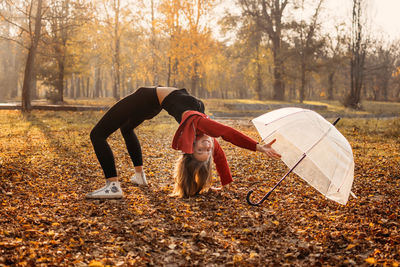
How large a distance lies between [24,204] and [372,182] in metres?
5.41

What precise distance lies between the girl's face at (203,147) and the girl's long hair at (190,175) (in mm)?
102

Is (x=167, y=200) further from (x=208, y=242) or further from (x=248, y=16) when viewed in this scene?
(x=248, y=16)

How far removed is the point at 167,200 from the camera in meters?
4.62

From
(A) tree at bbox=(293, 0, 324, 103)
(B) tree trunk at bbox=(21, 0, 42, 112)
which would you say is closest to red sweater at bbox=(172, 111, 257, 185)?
(B) tree trunk at bbox=(21, 0, 42, 112)

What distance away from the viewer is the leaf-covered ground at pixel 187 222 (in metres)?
3.01

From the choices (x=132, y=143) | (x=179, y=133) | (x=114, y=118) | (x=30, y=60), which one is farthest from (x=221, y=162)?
(x=30, y=60)

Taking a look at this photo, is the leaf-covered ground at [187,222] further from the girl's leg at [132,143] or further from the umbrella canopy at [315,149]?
the umbrella canopy at [315,149]

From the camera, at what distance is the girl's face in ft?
13.0

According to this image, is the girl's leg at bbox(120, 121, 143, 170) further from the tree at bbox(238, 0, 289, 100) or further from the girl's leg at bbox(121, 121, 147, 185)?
the tree at bbox(238, 0, 289, 100)

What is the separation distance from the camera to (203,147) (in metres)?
4.00

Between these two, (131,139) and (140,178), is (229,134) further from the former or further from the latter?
(140,178)

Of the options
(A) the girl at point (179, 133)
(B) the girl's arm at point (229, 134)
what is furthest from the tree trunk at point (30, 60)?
(B) the girl's arm at point (229, 134)

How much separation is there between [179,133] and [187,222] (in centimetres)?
106

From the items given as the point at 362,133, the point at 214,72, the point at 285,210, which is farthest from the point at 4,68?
the point at 285,210
